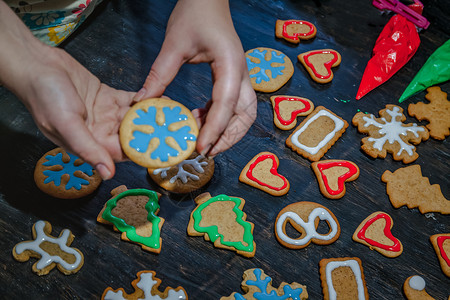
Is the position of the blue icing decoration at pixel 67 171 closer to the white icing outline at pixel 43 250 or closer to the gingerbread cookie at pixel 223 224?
the white icing outline at pixel 43 250

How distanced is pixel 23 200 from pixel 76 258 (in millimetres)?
372

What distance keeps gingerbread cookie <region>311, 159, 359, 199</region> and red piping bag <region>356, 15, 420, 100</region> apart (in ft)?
1.44

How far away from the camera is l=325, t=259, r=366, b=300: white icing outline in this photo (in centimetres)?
162

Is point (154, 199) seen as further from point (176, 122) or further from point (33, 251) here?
point (33, 251)

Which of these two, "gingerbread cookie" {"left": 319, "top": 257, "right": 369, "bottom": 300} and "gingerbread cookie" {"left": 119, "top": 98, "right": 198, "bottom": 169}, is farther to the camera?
"gingerbread cookie" {"left": 319, "top": 257, "right": 369, "bottom": 300}

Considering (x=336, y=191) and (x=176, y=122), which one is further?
(x=336, y=191)

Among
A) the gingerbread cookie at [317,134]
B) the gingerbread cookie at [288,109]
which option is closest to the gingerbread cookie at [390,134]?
the gingerbread cookie at [317,134]

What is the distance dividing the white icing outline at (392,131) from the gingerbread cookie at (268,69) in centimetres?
46

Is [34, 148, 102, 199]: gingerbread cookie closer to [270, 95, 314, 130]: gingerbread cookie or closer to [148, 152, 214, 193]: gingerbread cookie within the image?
[148, 152, 214, 193]: gingerbread cookie

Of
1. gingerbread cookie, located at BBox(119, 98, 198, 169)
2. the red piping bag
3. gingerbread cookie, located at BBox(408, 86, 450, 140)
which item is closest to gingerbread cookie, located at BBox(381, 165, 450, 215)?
gingerbread cookie, located at BBox(408, 86, 450, 140)

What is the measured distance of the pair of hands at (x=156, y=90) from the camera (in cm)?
135

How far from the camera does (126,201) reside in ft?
5.79

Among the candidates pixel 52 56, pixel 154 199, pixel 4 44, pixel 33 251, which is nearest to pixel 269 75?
pixel 154 199

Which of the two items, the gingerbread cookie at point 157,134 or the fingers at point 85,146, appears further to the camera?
the gingerbread cookie at point 157,134
